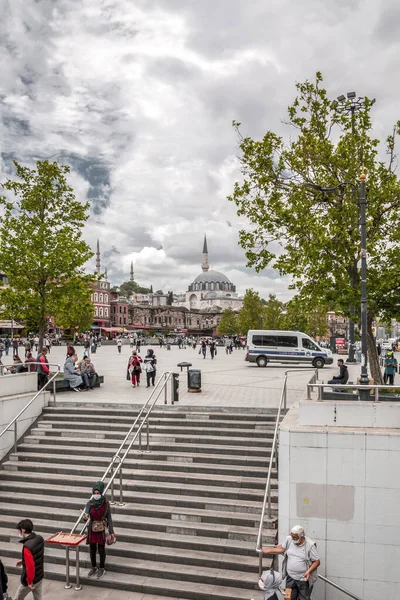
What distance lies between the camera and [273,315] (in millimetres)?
79438

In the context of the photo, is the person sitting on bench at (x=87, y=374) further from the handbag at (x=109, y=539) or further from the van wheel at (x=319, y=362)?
the van wheel at (x=319, y=362)

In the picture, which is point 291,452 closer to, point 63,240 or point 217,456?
point 217,456

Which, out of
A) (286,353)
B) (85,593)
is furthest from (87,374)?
(286,353)

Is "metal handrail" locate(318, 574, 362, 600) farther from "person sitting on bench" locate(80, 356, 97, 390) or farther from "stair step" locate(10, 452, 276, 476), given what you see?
"person sitting on bench" locate(80, 356, 97, 390)

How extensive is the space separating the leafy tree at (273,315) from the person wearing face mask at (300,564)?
69561 mm

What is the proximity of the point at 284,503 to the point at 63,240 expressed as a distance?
13.7m

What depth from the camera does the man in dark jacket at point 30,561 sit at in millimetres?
7340

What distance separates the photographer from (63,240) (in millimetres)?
18766

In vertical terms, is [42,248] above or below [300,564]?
above

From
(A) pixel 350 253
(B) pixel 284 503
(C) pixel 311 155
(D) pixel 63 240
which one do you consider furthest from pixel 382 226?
(D) pixel 63 240

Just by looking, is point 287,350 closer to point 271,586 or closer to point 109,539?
point 109,539

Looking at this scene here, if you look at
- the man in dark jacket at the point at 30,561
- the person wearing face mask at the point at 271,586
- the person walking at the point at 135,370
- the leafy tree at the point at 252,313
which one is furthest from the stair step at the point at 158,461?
the leafy tree at the point at 252,313

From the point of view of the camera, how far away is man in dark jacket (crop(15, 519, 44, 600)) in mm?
7340

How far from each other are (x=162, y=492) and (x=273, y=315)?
7025 centimetres
